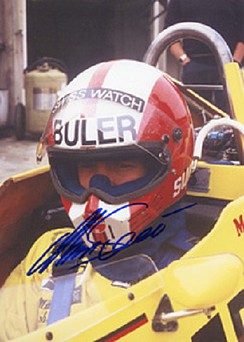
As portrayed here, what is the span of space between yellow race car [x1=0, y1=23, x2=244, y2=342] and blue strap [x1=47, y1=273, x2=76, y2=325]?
0.23ft

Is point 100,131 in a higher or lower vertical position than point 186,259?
higher

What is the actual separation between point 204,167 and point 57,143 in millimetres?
658

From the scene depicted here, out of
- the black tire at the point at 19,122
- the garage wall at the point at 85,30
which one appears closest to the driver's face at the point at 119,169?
the black tire at the point at 19,122

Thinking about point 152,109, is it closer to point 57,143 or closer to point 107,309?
point 57,143

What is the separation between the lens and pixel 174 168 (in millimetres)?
1982

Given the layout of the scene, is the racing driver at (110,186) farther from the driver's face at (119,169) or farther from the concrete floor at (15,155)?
the concrete floor at (15,155)

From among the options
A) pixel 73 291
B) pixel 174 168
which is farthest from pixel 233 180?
pixel 73 291

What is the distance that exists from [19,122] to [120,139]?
7.09 meters

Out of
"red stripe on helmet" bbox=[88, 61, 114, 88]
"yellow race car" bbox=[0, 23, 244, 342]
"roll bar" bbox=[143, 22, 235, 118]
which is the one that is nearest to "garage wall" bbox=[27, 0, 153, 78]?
"roll bar" bbox=[143, 22, 235, 118]

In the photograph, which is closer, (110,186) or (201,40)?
(110,186)

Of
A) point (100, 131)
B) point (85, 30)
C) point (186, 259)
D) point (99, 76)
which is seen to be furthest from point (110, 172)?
point (85, 30)

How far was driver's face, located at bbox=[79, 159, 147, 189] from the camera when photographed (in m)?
1.92
